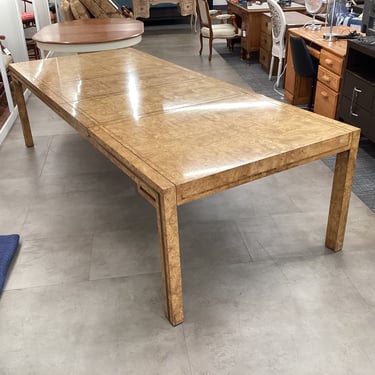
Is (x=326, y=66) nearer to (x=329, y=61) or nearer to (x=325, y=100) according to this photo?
(x=329, y=61)

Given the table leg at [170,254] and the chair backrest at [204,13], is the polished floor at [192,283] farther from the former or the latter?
the chair backrest at [204,13]

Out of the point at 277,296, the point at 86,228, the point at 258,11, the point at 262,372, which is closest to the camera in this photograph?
the point at 262,372

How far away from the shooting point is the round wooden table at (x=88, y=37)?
10.9 feet

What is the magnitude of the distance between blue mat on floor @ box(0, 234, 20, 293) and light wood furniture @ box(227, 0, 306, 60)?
443 cm

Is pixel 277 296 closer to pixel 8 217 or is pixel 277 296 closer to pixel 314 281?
pixel 314 281

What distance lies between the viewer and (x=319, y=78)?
3.59 metres

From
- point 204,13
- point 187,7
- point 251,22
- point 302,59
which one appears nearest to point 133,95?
point 302,59

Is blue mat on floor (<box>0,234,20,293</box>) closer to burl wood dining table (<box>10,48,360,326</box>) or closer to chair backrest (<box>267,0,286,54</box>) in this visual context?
burl wood dining table (<box>10,48,360,326</box>)

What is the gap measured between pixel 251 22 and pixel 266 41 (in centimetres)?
42

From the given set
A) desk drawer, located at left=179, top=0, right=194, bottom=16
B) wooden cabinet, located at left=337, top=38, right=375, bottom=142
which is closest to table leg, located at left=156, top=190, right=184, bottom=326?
wooden cabinet, located at left=337, top=38, right=375, bottom=142

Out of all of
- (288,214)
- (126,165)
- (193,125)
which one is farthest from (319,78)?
(126,165)

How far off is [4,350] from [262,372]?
0.96 metres

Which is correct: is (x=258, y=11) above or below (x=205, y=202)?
above

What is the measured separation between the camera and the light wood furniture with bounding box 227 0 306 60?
5570 mm
